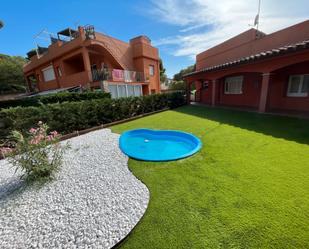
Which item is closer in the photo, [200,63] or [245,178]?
[245,178]

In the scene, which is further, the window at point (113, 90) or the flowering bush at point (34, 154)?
the window at point (113, 90)

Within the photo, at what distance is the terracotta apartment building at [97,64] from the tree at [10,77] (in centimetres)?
1392

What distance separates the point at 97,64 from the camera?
18922mm

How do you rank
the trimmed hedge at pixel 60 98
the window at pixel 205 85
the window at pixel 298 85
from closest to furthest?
1. the window at pixel 298 85
2. the trimmed hedge at pixel 60 98
3. the window at pixel 205 85

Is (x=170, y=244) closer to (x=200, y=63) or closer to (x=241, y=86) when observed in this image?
(x=241, y=86)

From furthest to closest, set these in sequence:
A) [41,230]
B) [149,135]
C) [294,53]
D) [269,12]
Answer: [269,12] < [149,135] < [294,53] < [41,230]

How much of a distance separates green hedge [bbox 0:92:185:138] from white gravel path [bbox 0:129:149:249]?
3.07m

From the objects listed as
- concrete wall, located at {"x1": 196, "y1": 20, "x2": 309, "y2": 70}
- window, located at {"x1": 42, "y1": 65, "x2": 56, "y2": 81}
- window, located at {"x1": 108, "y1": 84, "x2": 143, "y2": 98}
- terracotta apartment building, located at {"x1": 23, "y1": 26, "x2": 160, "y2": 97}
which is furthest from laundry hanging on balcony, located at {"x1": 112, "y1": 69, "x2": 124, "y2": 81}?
concrete wall, located at {"x1": 196, "y1": 20, "x2": 309, "y2": 70}

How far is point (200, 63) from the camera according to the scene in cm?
2059

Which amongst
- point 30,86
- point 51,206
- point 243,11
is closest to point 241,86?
point 243,11

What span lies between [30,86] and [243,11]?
35376mm

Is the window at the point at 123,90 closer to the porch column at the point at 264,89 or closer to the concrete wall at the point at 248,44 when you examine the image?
the concrete wall at the point at 248,44

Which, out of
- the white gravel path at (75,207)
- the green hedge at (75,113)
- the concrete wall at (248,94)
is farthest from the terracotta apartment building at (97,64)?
the white gravel path at (75,207)

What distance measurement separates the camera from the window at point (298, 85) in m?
10.0
